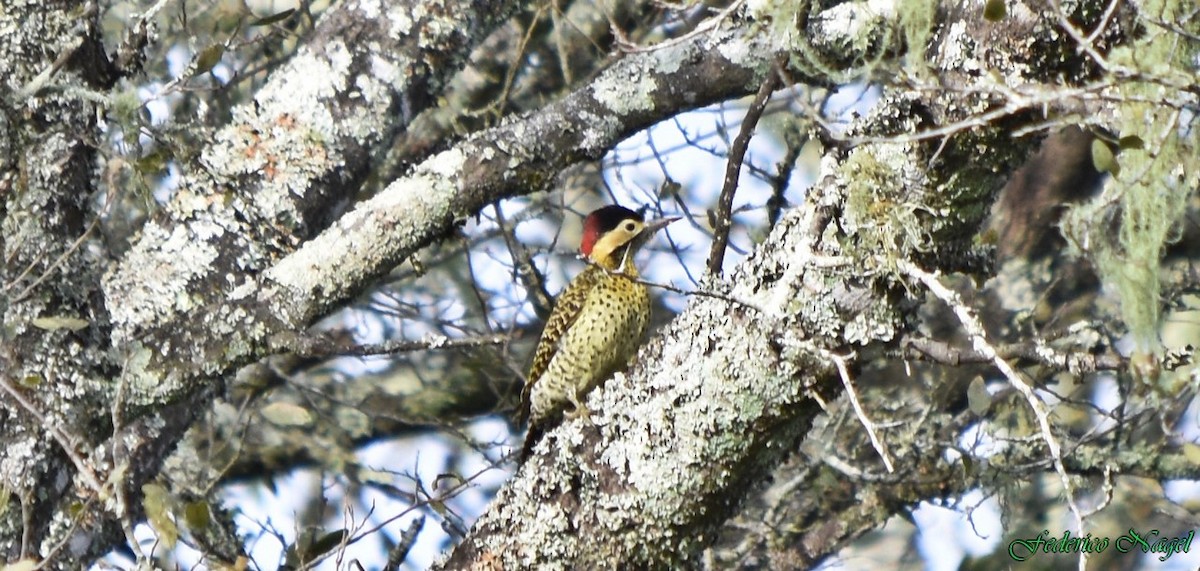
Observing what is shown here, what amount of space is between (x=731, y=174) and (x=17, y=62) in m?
1.77

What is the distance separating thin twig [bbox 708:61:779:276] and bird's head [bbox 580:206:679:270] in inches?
68.2

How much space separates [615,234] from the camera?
539 centimetres

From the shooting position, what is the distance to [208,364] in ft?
11.6

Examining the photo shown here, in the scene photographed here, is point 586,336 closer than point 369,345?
No

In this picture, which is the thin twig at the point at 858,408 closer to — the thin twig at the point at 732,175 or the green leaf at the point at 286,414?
the thin twig at the point at 732,175

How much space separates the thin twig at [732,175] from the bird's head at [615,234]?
5.68 feet

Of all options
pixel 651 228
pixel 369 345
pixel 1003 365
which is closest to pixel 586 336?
pixel 651 228

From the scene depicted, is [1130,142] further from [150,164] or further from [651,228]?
[651,228]

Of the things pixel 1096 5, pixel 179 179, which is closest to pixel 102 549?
pixel 179 179

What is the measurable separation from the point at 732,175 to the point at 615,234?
79.0 inches

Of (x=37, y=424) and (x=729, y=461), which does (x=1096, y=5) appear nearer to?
(x=729, y=461)

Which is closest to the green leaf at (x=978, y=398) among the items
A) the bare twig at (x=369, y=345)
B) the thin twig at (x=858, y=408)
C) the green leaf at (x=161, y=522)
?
the thin twig at (x=858, y=408)

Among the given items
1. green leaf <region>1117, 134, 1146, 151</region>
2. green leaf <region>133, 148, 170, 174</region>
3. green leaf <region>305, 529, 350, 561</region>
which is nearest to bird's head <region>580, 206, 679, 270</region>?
green leaf <region>305, 529, 350, 561</region>

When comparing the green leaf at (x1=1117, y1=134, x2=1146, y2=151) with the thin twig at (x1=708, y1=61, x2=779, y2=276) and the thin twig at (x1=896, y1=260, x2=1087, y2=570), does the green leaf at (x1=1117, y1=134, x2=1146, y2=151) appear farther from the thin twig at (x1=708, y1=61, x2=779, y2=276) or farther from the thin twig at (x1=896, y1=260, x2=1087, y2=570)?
the thin twig at (x1=708, y1=61, x2=779, y2=276)
